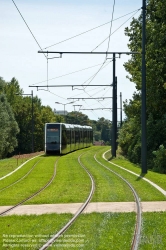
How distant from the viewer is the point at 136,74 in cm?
4297

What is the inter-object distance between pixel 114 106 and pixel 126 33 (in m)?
6.62

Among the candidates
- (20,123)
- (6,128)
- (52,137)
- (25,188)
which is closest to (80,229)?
(25,188)

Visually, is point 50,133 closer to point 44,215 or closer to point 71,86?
point 71,86

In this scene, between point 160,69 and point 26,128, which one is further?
point 26,128

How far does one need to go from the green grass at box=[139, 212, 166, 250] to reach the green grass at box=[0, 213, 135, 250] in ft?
0.94

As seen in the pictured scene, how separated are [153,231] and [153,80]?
2817 centimetres

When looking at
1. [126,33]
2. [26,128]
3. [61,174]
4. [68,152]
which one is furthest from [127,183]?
[26,128]

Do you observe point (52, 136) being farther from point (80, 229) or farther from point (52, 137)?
point (80, 229)

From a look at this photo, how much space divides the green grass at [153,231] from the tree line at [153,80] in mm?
21496

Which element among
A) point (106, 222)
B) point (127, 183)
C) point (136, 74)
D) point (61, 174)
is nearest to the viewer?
point (106, 222)

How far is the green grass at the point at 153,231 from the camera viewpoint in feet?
34.9

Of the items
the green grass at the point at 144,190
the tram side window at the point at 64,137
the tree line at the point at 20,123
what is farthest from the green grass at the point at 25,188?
the tree line at the point at 20,123

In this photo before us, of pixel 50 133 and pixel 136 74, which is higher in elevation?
pixel 136 74

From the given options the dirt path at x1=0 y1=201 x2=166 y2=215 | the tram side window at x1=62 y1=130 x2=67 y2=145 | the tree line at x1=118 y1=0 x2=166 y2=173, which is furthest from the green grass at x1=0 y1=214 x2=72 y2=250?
the tram side window at x1=62 y1=130 x2=67 y2=145
